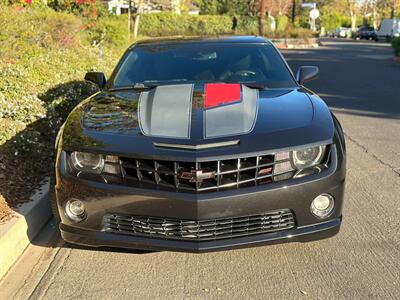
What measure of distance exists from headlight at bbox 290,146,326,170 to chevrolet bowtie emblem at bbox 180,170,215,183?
0.56m

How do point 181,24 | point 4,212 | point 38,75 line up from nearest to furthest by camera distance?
point 4,212, point 38,75, point 181,24

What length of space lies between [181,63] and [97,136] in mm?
1770

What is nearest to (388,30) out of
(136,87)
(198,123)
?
(136,87)

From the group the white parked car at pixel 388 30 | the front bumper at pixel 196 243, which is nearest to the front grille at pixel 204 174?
the front bumper at pixel 196 243

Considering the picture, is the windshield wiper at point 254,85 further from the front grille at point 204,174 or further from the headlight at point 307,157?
the front grille at point 204,174

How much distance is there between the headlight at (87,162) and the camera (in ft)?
11.0

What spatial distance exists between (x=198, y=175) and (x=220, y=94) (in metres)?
1.03

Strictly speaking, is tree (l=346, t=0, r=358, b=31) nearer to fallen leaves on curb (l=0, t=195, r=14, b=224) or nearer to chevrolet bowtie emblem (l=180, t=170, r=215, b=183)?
fallen leaves on curb (l=0, t=195, r=14, b=224)

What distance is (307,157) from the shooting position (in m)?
3.35

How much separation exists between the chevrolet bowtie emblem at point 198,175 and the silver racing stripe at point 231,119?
0.26 metres

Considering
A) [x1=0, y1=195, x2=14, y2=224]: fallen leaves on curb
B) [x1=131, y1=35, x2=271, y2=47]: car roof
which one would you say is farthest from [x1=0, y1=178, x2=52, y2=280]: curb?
[x1=131, y1=35, x2=271, y2=47]: car roof

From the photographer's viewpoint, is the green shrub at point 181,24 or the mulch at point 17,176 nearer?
the mulch at point 17,176

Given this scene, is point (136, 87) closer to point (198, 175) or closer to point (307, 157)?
point (198, 175)

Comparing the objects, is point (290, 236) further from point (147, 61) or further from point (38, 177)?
point (38, 177)
